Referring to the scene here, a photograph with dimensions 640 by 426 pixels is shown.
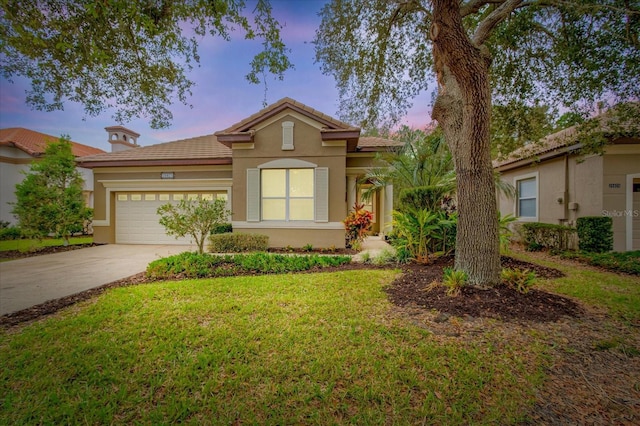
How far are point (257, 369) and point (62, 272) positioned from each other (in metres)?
7.04

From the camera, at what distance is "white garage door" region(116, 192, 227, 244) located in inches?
457

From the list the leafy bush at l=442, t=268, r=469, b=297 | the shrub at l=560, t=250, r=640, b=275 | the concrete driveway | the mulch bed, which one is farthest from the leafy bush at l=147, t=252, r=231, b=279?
the shrub at l=560, t=250, r=640, b=275

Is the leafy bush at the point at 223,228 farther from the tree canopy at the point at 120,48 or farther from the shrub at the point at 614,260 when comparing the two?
the shrub at the point at 614,260

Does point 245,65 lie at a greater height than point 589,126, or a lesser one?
greater

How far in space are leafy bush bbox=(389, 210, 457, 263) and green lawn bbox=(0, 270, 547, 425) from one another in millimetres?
2790

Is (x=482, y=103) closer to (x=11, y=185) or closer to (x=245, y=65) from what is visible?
(x=245, y=65)

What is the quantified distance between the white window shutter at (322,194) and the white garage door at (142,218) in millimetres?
5157

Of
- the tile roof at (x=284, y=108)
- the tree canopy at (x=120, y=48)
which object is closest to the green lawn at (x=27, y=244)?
the tile roof at (x=284, y=108)

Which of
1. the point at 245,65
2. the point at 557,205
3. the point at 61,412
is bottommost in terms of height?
the point at 61,412

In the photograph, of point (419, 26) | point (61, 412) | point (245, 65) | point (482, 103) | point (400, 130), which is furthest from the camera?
point (400, 130)

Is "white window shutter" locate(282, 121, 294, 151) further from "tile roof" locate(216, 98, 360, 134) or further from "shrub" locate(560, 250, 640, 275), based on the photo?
"shrub" locate(560, 250, 640, 275)

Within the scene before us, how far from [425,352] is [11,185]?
21.4 meters

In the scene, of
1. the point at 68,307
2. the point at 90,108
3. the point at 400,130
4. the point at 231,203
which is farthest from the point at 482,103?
the point at 231,203

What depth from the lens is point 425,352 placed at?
2.84 meters
